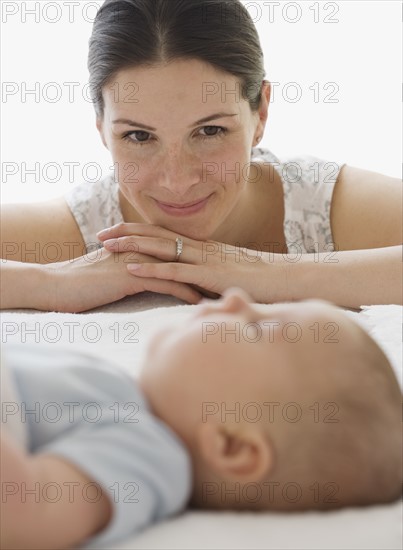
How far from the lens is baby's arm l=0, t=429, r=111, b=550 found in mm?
791

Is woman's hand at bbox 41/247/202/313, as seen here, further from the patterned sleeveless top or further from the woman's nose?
the patterned sleeveless top

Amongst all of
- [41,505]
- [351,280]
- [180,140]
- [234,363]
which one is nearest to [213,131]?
[180,140]

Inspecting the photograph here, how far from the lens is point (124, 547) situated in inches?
33.0

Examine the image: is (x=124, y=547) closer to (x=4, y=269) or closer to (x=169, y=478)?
(x=169, y=478)

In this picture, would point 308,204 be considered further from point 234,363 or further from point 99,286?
point 234,363

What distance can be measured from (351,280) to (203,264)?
12.0 inches

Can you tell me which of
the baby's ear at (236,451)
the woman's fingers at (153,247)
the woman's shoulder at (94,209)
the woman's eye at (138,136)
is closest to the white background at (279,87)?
the woman's shoulder at (94,209)

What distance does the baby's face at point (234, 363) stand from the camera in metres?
0.90

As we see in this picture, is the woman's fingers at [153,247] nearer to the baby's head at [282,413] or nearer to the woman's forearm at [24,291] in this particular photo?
the woman's forearm at [24,291]

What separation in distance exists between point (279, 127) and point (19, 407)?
2248 millimetres

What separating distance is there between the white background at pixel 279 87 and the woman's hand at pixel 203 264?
3.83ft

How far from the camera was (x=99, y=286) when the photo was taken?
1.70 meters

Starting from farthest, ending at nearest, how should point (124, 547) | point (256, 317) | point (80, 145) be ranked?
point (80, 145), point (256, 317), point (124, 547)

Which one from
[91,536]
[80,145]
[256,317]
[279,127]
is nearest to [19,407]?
[91,536]
